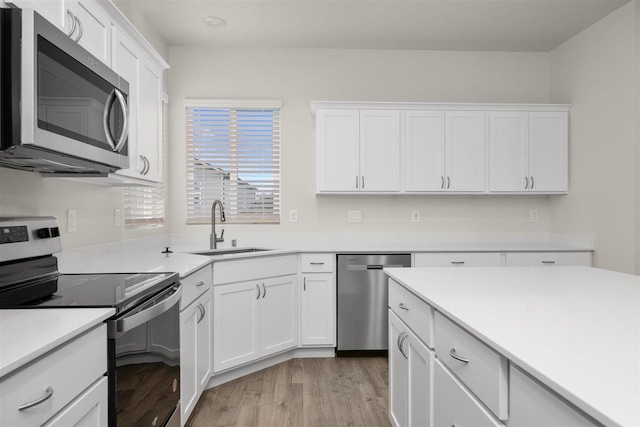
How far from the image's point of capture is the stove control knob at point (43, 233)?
1.58m

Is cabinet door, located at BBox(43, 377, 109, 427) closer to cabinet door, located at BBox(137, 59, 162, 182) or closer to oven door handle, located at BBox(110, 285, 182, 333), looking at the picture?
oven door handle, located at BBox(110, 285, 182, 333)

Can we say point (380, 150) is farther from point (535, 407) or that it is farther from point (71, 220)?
point (535, 407)

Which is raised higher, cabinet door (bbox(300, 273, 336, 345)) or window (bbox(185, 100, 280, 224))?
window (bbox(185, 100, 280, 224))

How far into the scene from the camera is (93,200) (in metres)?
2.38

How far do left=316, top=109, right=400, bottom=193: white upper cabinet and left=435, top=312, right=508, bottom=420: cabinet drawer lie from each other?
2.26m

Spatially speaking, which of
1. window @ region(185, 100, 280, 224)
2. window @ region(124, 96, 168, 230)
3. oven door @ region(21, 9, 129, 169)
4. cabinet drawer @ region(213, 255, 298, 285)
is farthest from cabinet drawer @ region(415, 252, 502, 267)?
oven door @ region(21, 9, 129, 169)

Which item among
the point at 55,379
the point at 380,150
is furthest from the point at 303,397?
the point at 380,150

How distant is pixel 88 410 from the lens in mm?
1099

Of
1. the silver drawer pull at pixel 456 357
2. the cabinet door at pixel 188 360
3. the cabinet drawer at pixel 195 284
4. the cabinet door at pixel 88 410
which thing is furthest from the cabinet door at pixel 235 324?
the silver drawer pull at pixel 456 357

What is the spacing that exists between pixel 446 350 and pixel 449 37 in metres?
3.21

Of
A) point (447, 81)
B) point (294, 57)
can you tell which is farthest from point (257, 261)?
point (447, 81)

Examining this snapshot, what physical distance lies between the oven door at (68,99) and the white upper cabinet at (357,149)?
1.90 m

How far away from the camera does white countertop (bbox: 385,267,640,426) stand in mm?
646

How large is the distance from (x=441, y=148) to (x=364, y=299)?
154 cm
